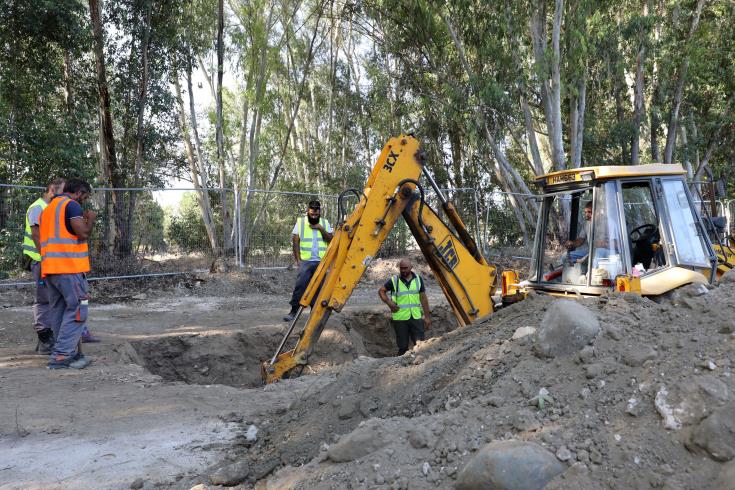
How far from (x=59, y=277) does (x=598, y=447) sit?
544 cm

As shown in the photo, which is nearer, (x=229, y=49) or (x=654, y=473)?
(x=654, y=473)

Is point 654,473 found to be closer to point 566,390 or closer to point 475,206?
point 566,390

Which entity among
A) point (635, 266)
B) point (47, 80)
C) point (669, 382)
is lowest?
point (669, 382)

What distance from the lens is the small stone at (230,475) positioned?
343 cm

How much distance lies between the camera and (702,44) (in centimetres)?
1802

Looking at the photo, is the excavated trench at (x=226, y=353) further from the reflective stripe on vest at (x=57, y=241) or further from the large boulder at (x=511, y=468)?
the large boulder at (x=511, y=468)

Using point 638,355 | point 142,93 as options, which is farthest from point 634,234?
point 142,93

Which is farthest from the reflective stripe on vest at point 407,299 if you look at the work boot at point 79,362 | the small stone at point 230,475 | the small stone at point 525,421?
the small stone at point 525,421

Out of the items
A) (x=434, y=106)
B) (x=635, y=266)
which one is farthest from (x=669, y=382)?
(x=434, y=106)

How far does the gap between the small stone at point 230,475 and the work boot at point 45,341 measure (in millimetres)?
4156

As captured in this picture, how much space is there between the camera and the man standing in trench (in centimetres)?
586

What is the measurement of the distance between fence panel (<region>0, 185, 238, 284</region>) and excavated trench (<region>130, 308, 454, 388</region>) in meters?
4.10

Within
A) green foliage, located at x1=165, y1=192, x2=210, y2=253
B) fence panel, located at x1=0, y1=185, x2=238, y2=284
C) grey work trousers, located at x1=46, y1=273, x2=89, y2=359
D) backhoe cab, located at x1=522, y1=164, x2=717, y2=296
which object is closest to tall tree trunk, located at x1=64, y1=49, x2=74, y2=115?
fence panel, located at x1=0, y1=185, x2=238, y2=284

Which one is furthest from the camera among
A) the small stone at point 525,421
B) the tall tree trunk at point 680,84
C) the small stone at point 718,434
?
the tall tree trunk at point 680,84
